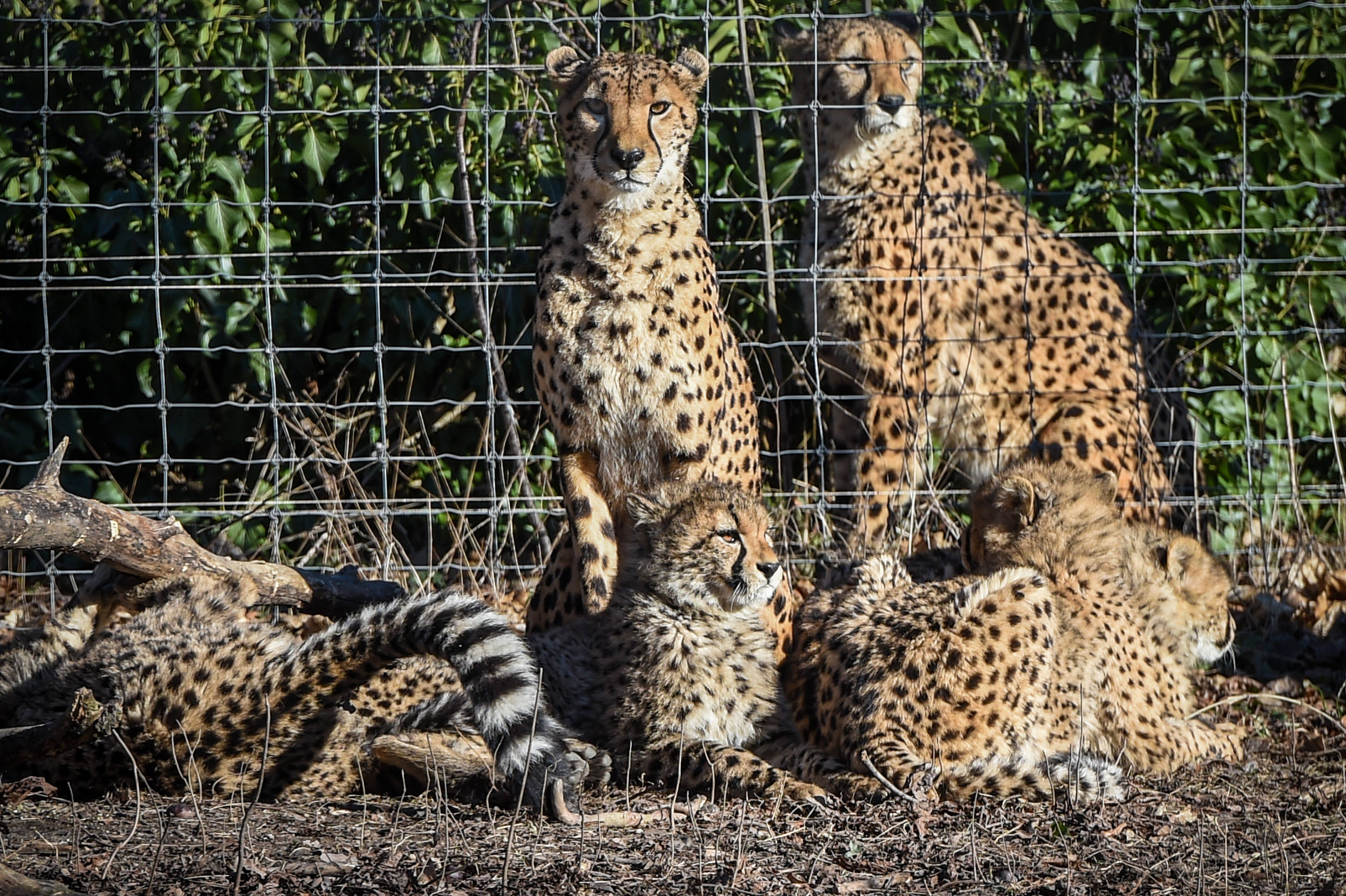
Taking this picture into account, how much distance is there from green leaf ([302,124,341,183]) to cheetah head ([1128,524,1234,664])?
3.23 metres

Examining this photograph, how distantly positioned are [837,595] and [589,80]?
168cm

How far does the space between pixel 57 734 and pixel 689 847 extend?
4.67 feet

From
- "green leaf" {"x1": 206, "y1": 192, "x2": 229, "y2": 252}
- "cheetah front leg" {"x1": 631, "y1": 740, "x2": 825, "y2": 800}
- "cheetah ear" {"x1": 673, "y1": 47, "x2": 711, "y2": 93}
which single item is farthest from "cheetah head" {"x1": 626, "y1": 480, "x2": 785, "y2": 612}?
"green leaf" {"x1": 206, "y1": 192, "x2": 229, "y2": 252}

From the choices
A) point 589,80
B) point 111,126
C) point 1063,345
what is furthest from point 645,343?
point 111,126

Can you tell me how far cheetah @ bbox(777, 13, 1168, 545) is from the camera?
18.3ft

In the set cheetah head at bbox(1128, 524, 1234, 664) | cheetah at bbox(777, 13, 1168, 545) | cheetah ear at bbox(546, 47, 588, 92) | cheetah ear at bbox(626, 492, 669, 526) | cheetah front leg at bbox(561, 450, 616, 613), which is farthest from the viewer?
cheetah at bbox(777, 13, 1168, 545)

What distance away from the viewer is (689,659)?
3.62 metres

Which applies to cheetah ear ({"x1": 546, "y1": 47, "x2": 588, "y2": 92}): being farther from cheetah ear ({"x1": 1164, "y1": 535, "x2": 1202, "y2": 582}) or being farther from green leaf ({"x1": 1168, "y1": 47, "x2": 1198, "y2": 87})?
green leaf ({"x1": 1168, "y1": 47, "x2": 1198, "y2": 87})

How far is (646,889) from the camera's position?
2.71 meters

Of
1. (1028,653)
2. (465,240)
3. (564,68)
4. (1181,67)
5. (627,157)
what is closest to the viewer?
(1028,653)

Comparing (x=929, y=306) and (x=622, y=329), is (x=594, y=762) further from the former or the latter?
(x=929, y=306)

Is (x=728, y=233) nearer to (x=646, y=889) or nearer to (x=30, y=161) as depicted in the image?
(x=30, y=161)

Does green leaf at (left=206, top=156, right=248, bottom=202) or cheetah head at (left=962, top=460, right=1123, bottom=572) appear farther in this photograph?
green leaf at (left=206, top=156, right=248, bottom=202)

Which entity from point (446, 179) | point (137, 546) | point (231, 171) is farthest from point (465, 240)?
point (137, 546)
